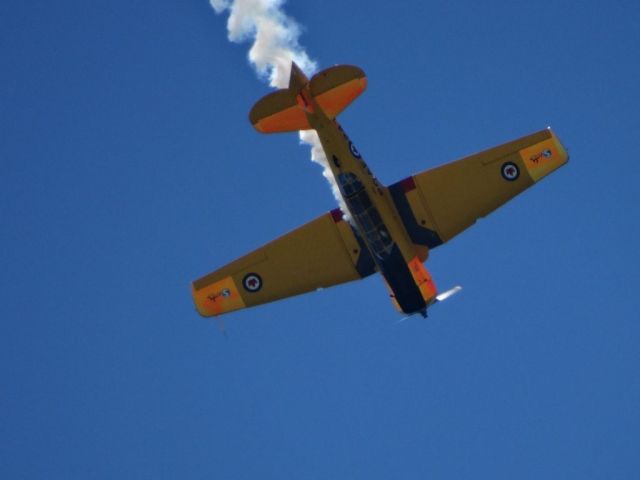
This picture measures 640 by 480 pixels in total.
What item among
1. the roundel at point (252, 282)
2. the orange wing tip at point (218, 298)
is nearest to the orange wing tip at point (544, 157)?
the roundel at point (252, 282)

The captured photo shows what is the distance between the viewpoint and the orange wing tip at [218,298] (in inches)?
1642

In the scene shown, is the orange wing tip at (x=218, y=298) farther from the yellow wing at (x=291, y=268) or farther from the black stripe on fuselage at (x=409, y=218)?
the black stripe on fuselage at (x=409, y=218)

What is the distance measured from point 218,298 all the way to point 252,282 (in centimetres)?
116

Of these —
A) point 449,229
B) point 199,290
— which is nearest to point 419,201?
point 449,229

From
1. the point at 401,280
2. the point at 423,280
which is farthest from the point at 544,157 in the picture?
the point at 401,280

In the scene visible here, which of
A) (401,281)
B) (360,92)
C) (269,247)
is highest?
(360,92)

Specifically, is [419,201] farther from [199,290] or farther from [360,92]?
[199,290]

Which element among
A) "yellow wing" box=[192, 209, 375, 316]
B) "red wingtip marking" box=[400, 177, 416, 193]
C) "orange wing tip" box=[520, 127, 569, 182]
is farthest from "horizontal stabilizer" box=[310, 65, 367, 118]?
"orange wing tip" box=[520, 127, 569, 182]

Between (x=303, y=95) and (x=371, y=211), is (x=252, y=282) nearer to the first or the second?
(x=371, y=211)

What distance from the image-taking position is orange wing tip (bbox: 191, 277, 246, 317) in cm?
4172

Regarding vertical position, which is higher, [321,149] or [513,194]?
[321,149]

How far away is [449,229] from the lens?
4016cm

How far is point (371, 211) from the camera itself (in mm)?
38500

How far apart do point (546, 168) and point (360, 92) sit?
6266 mm
